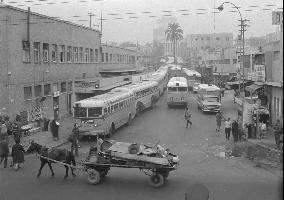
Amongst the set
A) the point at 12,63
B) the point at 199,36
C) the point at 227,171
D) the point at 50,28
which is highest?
the point at 199,36

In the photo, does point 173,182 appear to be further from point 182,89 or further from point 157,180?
point 182,89

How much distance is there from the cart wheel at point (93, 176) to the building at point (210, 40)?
147549mm

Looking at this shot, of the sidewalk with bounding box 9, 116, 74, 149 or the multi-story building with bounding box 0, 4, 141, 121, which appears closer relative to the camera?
the sidewalk with bounding box 9, 116, 74, 149

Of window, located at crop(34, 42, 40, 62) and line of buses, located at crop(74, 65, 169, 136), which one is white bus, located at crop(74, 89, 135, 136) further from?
window, located at crop(34, 42, 40, 62)

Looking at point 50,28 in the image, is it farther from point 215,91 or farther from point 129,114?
point 215,91

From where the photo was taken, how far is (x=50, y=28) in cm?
3588

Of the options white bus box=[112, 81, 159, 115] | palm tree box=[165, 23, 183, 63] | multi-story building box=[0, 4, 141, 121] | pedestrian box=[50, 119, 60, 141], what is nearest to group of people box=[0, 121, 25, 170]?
pedestrian box=[50, 119, 60, 141]

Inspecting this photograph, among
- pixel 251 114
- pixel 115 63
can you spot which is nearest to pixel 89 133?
pixel 251 114

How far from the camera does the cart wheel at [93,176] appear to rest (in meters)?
15.2

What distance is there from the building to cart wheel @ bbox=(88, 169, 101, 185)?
14755 centimetres

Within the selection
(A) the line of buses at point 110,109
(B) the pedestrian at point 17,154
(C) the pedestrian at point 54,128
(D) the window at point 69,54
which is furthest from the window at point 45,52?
(B) the pedestrian at point 17,154

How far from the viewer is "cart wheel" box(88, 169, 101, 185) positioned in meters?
15.2

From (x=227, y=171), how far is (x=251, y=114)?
926 centimetres

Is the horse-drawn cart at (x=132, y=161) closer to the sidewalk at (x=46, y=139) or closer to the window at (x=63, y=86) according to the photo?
the sidewalk at (x=46, y=139)
